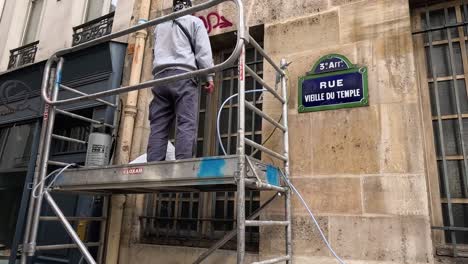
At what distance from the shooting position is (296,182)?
3.75 meters

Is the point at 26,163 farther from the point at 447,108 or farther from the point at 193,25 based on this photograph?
the point at 447,108

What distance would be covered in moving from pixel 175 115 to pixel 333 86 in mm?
1575

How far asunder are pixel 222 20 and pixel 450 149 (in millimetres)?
2889

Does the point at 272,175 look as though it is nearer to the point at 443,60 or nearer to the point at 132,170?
the point at 132,170

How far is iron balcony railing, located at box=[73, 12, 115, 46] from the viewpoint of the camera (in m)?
6.09

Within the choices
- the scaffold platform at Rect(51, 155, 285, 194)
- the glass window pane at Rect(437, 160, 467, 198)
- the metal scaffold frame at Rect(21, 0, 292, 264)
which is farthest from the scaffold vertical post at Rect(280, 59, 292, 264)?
the glass window pane at Rect(437, 160, 467, 198)

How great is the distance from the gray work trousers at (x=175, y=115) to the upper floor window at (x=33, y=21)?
5.62 m

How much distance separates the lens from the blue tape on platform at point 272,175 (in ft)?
10.3

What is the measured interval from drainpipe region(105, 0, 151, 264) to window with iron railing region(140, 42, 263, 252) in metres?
0.30

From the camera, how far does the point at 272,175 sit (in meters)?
3.23

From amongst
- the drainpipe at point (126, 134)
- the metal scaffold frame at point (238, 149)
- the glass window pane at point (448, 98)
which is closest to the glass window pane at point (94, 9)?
the drainpipe at point (126, 134)

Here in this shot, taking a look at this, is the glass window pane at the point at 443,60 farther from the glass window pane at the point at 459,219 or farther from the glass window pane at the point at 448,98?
the glass window pane at the point at 459,219

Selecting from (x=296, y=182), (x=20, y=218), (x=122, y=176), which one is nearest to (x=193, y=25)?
(x=122, y=176)

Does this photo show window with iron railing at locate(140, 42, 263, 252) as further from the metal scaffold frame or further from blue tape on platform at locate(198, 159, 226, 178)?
blue tape on platform at locate(198, 159, 226, 178)
